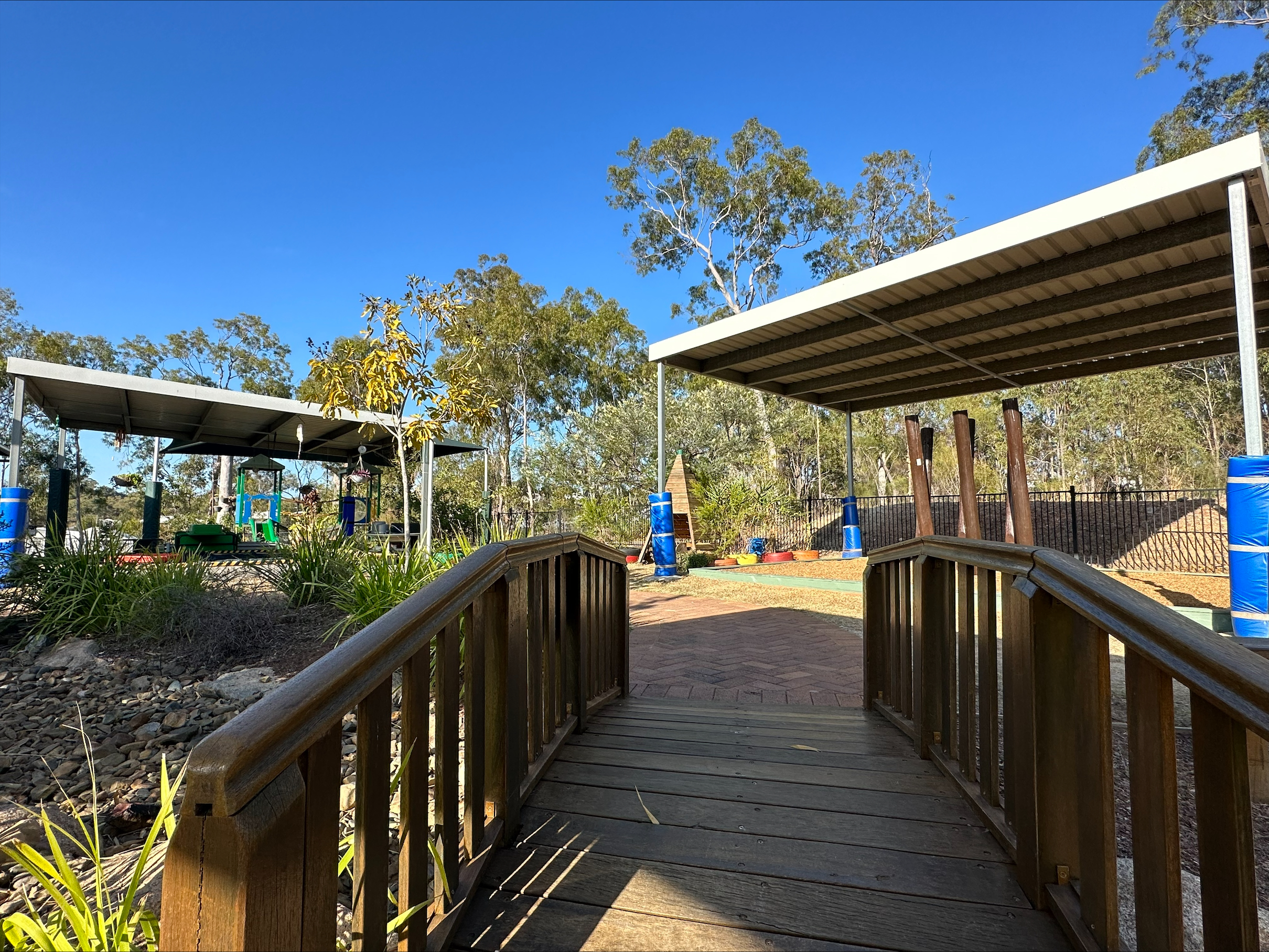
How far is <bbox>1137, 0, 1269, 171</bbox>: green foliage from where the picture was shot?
57.8 feet

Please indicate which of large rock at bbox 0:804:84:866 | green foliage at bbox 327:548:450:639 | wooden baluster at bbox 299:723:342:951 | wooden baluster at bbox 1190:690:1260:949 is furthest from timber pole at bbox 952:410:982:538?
large rock at bbox 0:804:84:866

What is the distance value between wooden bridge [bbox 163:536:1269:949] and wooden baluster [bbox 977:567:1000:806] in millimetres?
12

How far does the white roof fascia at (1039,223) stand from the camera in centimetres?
458

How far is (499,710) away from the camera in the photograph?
1892mm

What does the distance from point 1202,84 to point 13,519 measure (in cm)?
2870

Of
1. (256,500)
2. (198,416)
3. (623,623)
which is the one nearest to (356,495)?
(256,500)

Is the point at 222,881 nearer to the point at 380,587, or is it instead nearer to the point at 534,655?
the point at 534,655

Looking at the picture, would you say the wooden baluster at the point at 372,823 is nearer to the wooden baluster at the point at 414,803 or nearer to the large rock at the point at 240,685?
the wooden baluster at the point at 414,803

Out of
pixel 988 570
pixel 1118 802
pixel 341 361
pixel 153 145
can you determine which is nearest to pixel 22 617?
pixel 341 361

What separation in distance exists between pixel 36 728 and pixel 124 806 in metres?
1.75

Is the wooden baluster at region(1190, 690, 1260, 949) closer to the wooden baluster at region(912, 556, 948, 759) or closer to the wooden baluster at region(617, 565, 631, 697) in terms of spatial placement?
the wooden baluster at region(912, 556, 948, 759)

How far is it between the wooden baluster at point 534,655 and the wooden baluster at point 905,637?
1.51 metres

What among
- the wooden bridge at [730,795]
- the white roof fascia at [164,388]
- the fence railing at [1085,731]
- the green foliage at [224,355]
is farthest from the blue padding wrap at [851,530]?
the green foliage at [224,355]

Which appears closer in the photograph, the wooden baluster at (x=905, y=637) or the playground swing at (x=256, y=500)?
the wooden baluster at (x=905, y=637)
